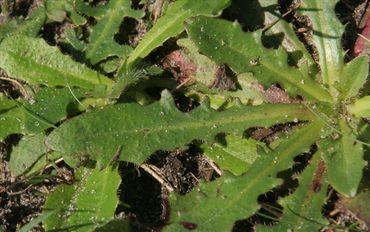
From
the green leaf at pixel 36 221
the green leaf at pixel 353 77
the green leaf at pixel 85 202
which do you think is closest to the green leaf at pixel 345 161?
the green leaf at pixel 353 77

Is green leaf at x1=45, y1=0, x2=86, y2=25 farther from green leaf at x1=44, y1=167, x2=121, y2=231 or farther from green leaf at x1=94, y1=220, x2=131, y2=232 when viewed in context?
green leaf at x1=94, y1=220, x2=131, y2=232

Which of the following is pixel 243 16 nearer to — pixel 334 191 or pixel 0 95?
pixel 334 191

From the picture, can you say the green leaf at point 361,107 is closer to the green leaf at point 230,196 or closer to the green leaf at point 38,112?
the green leaf at point 230,196

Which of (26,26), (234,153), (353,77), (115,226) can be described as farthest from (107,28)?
Result: (353,77)

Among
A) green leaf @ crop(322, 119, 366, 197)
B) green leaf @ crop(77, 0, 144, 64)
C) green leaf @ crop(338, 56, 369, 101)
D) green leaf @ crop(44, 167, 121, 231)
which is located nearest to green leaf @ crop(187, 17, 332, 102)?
green leaf @ crop(338, 56, 369, 101)

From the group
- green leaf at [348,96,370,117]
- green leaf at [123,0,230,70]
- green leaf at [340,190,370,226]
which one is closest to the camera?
green leaf at [340,190,370,226]

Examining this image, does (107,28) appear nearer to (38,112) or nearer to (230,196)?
(38,112)

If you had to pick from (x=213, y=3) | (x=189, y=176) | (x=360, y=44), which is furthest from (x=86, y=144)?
(x=360, y=44)
